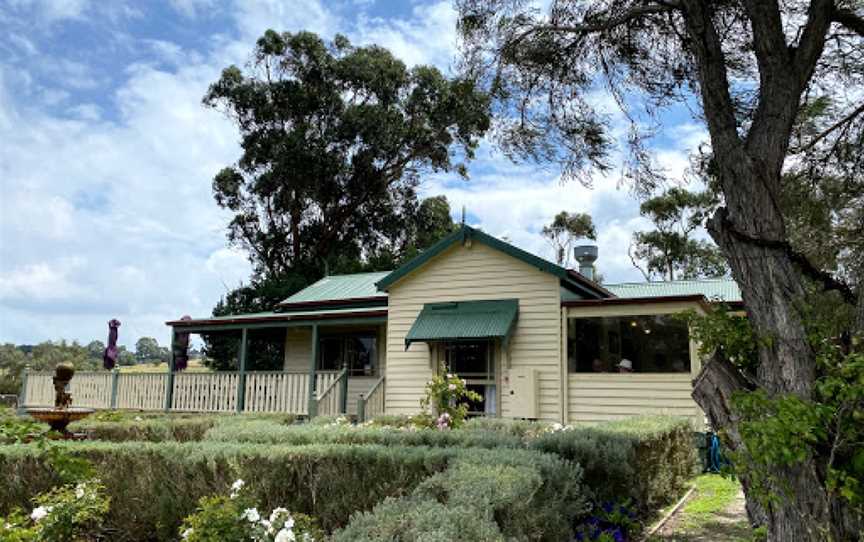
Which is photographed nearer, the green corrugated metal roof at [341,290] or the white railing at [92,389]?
the white railing at [92,389]

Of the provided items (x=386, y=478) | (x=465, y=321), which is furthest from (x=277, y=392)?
(x=386, y=478)

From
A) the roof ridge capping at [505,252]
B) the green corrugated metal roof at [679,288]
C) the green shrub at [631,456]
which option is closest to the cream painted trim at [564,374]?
the roof ridge capping at [505,252]

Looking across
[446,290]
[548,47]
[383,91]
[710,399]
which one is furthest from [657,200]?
[710,399]

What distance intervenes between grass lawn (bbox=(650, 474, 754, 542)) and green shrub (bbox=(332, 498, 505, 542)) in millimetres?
3253

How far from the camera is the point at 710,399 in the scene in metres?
4.21

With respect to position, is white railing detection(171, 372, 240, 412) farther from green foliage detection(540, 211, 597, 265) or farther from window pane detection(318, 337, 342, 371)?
green foliage detection(540, 211, 597, 265)

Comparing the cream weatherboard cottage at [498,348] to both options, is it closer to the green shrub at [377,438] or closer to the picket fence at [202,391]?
the picket fence at [202,391]

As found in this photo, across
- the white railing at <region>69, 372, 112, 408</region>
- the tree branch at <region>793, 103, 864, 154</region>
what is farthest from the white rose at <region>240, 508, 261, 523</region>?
the white railing at <region>69, 372, 112, 408</region>

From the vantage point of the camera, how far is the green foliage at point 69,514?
17.3 feet

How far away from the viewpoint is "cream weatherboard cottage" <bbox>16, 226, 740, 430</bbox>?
12477 millimetres

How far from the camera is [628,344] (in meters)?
13.2

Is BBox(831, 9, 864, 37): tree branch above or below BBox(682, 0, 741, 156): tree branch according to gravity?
above

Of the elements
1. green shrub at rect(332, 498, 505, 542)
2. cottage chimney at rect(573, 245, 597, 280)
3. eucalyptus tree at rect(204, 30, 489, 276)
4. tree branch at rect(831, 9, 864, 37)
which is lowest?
green shrub at rect(332, 498, 505, 542)

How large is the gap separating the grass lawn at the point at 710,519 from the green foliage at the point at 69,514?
5134 mm
